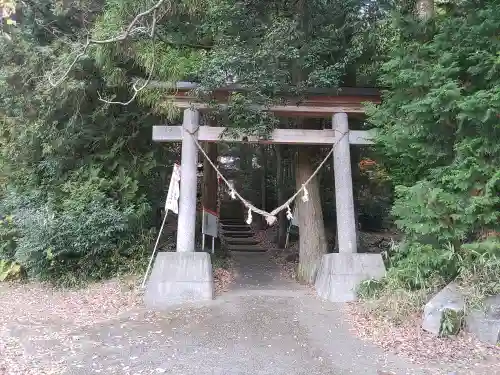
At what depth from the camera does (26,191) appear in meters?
10.9

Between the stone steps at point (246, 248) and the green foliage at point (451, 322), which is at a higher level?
the stone steps at point (246, 248)

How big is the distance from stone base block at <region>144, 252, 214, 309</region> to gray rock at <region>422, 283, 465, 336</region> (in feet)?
11.5

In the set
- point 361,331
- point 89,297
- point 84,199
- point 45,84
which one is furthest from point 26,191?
point 361,331

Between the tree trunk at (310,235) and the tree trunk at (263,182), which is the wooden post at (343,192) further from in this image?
the tree trunk at (263,182)

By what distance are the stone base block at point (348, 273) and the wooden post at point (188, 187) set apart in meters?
2.47

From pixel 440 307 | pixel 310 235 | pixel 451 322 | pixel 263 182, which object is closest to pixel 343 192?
pixel 310 235

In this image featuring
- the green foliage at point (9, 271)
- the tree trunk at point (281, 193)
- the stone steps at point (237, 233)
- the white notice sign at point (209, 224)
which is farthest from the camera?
the stone steps at point (237, 233)

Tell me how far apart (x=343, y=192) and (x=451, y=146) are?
2350 millimetres

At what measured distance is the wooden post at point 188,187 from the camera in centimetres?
834

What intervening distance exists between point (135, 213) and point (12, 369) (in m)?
4.74

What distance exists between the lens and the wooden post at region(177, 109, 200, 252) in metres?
8.34

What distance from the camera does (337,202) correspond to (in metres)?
8.65

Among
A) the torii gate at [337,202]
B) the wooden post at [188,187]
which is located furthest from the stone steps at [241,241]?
the wooden post at [188,187]

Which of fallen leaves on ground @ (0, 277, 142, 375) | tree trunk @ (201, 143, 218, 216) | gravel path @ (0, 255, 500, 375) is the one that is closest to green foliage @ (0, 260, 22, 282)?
fallen leaves on ground @ (0, 277, 142, 375)
